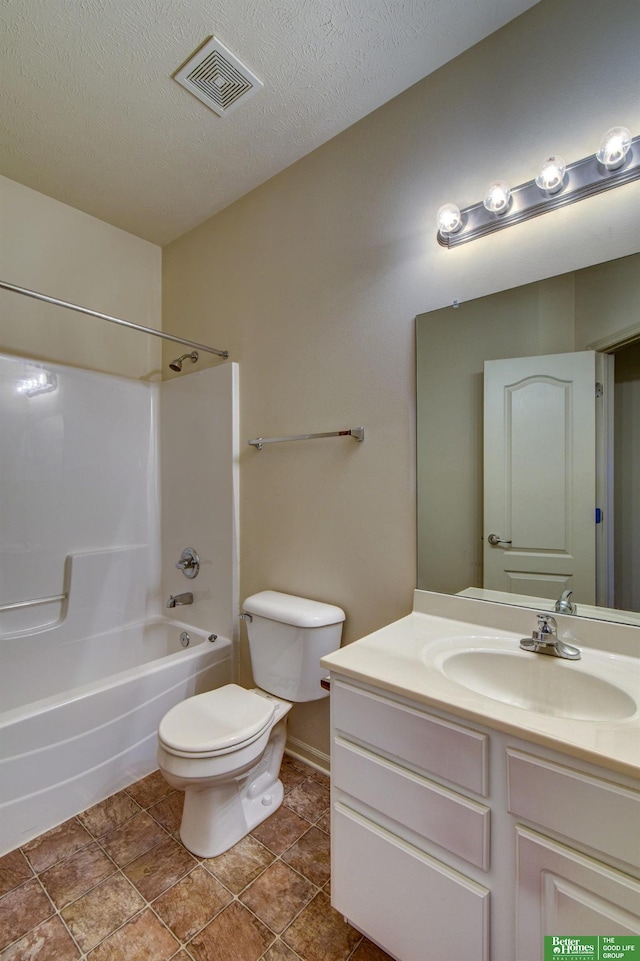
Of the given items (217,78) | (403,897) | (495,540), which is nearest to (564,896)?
(403,897)

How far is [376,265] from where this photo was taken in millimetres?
1641

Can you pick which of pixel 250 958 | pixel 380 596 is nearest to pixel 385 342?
pixel 380 596

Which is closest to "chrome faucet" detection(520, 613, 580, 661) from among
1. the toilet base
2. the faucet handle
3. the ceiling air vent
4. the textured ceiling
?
the faucet handle

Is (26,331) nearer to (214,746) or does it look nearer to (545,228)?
(214,746)

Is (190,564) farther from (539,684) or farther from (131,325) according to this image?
(539,684)

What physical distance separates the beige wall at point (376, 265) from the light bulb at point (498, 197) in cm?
7

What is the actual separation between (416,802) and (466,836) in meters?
0.11

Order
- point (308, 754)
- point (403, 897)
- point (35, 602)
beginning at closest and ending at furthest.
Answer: point (403, 897)
point (308, 754)
point (35, 602)

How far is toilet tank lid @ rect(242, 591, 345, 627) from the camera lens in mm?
1645

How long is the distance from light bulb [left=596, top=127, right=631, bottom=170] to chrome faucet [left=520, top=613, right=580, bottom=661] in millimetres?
1217

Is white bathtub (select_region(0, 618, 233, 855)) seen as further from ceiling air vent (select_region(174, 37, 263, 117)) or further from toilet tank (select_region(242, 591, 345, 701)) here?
ceiling air vent (select_region(174, 37, 263, 117))

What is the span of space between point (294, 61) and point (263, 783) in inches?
103

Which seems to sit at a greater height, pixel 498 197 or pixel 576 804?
pixel 498 197

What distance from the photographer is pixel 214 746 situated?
4.42 feet
